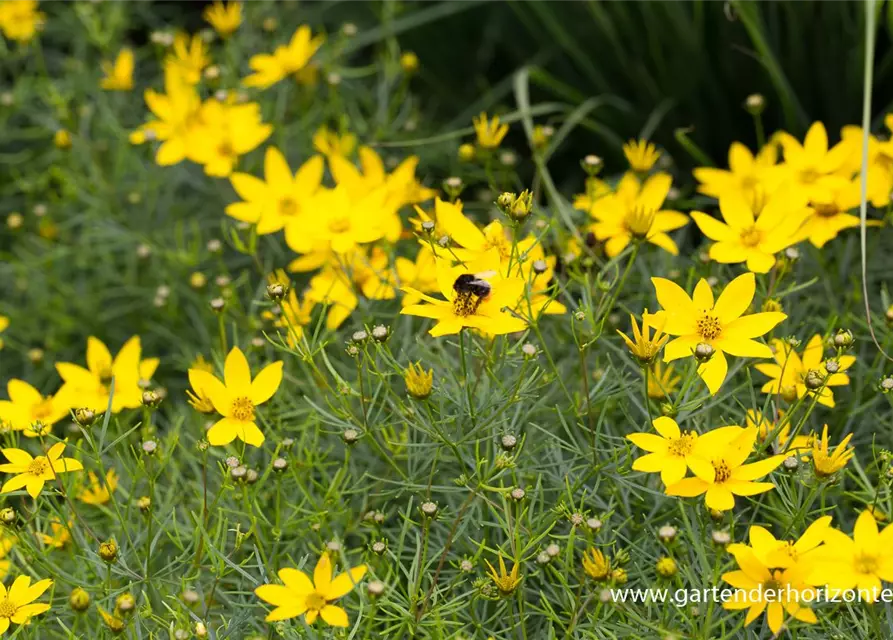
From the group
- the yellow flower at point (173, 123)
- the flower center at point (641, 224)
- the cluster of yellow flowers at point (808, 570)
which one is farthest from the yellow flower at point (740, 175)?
the yellow flower at point (173, 123)

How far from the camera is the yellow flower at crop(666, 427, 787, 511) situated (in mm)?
988

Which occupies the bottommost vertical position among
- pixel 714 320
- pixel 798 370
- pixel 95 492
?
pixel 95 492

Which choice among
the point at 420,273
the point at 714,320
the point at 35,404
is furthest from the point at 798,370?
the point at 35,404

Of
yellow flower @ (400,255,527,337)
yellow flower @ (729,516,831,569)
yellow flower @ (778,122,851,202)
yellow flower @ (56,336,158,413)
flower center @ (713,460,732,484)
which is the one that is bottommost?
yellow flower @ (56,336,158,413)

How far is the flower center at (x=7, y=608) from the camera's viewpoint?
1060mm

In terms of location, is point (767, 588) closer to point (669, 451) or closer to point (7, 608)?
point (669, 451)

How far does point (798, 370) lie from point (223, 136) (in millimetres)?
1016

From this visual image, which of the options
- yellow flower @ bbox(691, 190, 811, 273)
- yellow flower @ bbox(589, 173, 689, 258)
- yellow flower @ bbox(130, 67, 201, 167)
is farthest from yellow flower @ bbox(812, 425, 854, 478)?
yellow flower @ bbox(130, 67, 201, 167)

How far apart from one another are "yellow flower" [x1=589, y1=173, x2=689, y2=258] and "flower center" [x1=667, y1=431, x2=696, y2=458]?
0.38m

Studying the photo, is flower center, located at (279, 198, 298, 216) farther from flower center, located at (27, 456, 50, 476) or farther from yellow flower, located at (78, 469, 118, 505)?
flower center, located at (27, 456, 50, 476)

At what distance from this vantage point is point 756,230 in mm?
1318

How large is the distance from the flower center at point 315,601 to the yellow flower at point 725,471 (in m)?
0.35

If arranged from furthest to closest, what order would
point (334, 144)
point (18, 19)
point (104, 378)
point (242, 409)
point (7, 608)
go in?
point (18, 19) < point (334, 144) < point (104, 378) < point (242, 409) < point (7, 608)

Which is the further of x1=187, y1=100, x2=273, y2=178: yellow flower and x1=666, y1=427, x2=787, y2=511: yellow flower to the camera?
x1=187, y1=100, x2=273, y2=178: yellow flower
